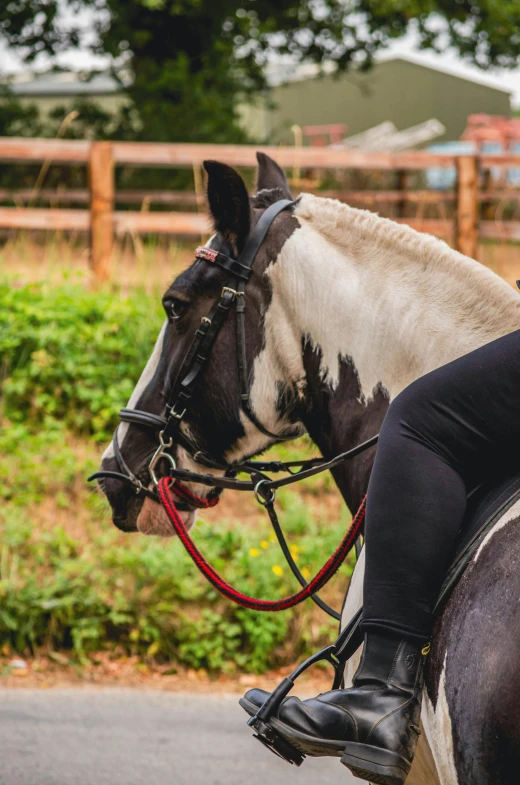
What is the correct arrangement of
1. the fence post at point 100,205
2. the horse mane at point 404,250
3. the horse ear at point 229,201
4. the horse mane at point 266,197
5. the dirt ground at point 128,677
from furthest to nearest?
the fence post at point 100,205 → the dirt ground at point 128,677 → the horse mane at point 266,197 → the horse ear at point 229,201 → the horse mane at point 404,250

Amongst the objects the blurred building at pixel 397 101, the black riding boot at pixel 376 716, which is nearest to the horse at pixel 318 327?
the black riding boot at pixel 376 716

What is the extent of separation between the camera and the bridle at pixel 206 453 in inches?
98.0

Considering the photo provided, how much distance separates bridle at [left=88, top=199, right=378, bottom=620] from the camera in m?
2.49

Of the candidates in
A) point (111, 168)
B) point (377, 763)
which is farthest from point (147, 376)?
point (111, 168)

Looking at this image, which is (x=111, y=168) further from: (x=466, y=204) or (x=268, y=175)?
(x=268, y=175)

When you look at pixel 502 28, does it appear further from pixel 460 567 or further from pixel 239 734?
pixel 460 567

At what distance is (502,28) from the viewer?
45.6 ft

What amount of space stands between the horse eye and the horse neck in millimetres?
265

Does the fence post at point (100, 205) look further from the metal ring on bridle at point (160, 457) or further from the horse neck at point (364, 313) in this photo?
the horse neck at point (364, 313)

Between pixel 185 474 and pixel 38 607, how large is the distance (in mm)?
2894

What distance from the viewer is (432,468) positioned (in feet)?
6.28

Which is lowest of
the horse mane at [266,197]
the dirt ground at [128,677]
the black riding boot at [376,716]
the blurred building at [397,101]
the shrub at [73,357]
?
the dirt ground at [128,677]

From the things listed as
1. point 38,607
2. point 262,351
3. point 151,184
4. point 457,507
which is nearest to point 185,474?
point 262,351

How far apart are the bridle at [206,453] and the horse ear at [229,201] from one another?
0.04 m
